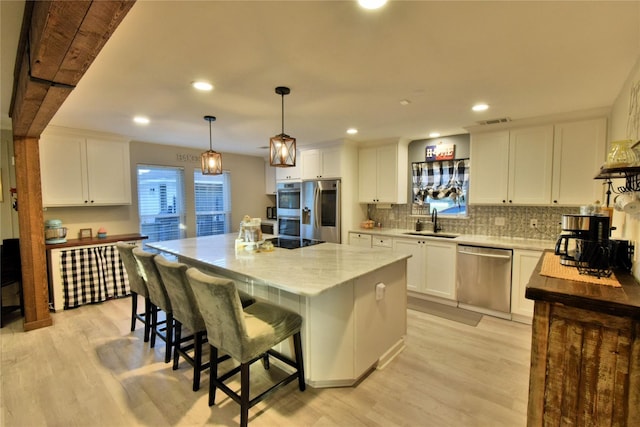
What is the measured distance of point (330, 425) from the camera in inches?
72.4

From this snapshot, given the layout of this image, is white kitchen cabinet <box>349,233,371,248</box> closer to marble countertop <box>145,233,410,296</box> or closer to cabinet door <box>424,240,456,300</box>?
cabinet door <box>424,240,456,300</box>

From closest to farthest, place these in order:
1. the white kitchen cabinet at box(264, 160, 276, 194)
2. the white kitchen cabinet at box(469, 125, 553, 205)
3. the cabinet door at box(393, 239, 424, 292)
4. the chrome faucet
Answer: the white kitchen cabinet at box(469, 125, 553, 205)
the cabinet door at box(393, 239, 424, 292)
the chrome faucet
the white kitchen cabinet at box(264, 160, 276, 194)

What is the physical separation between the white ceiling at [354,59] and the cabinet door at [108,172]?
2.80ft

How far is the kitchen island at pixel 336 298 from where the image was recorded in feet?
6.72

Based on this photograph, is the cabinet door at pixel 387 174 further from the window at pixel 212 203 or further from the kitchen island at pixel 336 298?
the window at pixel 212 203

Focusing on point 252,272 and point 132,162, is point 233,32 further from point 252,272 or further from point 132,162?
point 132,162

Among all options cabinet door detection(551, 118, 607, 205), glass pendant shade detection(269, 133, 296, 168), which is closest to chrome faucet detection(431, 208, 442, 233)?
cabinet door detection(551, 118, 607, 205)

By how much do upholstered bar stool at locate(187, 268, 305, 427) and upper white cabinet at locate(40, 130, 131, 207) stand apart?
328 centimetres

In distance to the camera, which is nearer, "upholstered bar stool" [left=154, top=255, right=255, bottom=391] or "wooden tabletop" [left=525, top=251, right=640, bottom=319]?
"wooden tabletop" [left=525, top=251, right=640, bottom=319]

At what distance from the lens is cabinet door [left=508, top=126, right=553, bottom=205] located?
3.35 meters

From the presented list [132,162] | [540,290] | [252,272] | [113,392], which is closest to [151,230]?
[132,162]

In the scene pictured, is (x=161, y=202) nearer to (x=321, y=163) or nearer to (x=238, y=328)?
(x=321, y=163)

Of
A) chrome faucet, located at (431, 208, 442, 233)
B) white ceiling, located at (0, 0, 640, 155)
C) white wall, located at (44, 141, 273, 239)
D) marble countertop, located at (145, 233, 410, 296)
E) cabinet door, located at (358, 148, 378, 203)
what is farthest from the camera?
cabinet door, located at (358, 148, 378, 203)

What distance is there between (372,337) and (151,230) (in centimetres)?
422
